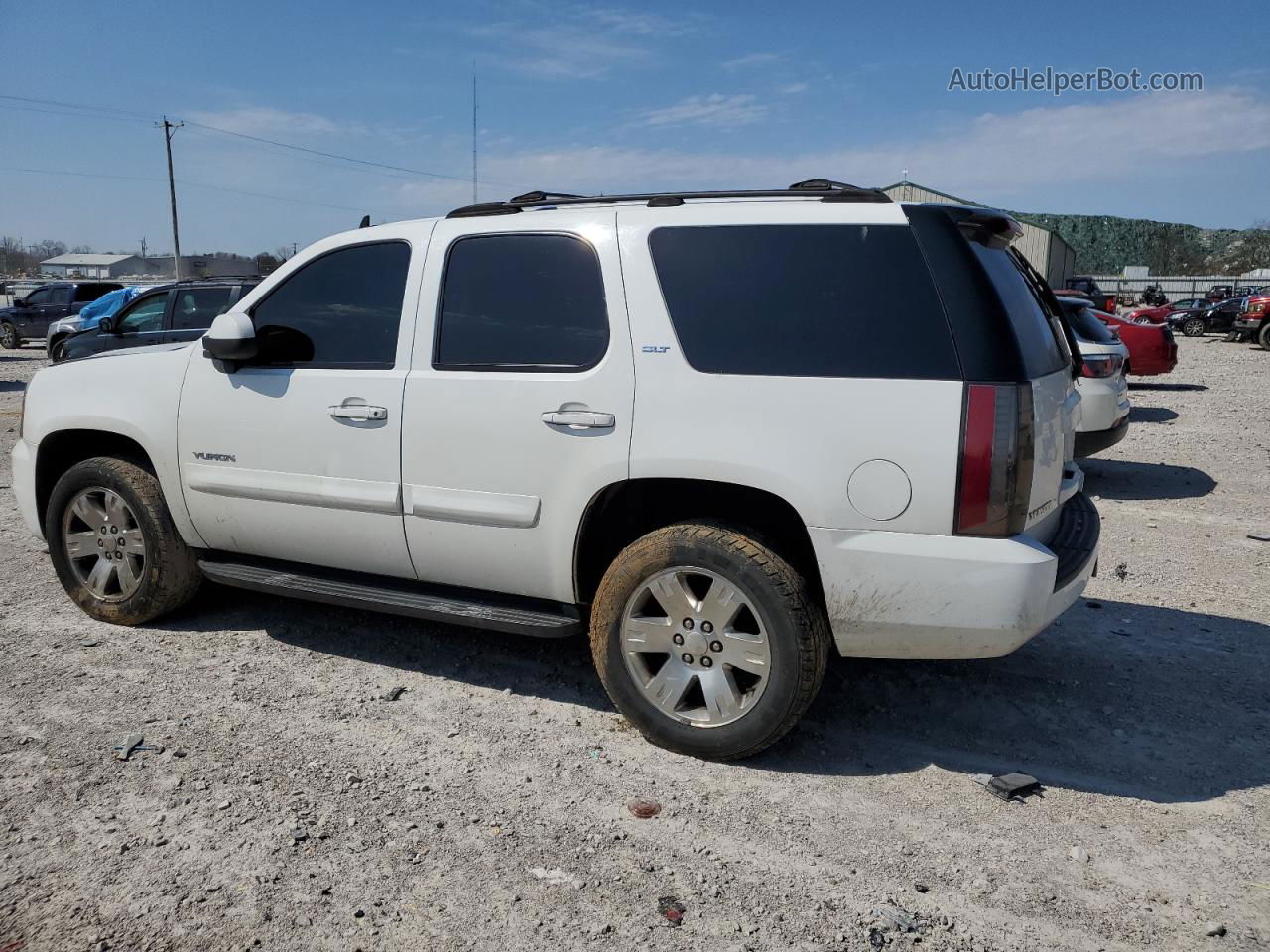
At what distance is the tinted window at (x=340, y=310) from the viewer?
413 centimetres

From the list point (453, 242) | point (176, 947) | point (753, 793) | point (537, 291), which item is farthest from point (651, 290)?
point (176, 947)

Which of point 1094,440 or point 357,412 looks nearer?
point 357,412

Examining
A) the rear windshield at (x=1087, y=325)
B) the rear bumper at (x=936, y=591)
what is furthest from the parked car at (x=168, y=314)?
the rear bumper at (x=936, y=591)

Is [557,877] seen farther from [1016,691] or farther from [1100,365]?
[1100,365]

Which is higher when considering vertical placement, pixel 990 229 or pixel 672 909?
pixel 990 229

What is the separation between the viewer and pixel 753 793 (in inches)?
134

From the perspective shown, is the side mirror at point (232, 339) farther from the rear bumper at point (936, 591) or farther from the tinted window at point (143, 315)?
the tinted window at point (143, 315)

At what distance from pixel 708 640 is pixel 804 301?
4.12 ft

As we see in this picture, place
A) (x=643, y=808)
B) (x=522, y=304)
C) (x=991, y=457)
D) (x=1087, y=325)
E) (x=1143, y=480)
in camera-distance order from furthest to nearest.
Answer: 1. (x=1087, y=325)
2. (x=1143, y=480)
3. (x=522, y=304)
4. (x=643, y=808)
5. (x=991, y=457)

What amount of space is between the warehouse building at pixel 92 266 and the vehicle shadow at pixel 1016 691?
338 feet

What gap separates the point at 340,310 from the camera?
167 inches

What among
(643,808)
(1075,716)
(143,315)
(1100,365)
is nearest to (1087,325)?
(1100,365)

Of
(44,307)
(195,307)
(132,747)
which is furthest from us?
(44,307)

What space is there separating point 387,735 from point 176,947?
1275 mm
